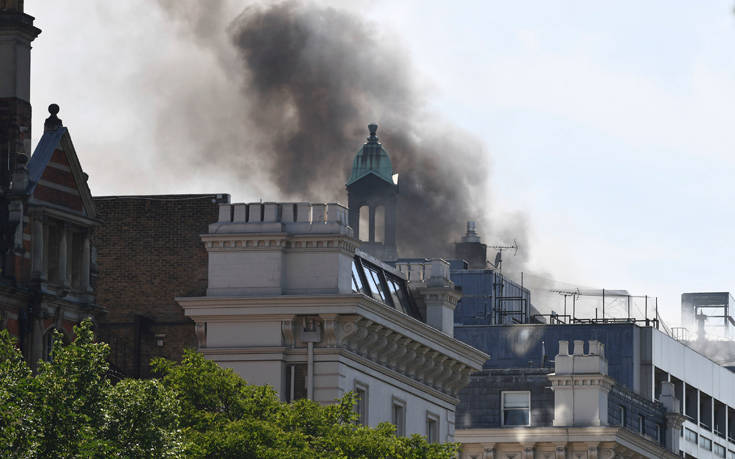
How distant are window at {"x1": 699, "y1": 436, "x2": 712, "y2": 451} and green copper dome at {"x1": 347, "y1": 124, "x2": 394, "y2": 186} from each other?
38988 mm

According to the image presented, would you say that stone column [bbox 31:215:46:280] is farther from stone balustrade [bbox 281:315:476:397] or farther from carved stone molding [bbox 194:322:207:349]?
stone balustrade [bbox 281:315:476:397]

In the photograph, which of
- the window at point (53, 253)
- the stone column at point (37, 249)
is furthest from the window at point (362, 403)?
the stone column at point (37, 249)

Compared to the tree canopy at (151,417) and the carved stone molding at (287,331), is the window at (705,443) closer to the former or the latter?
the carved stone molding at (287,331)

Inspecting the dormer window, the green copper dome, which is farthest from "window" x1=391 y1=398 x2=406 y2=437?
the green copper dome

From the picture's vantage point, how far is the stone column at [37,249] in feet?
211

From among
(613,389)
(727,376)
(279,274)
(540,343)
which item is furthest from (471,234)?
(279,274)

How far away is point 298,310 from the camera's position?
74.9 metres

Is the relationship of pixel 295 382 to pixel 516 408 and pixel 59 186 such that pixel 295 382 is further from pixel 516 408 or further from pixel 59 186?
pixel 516 408

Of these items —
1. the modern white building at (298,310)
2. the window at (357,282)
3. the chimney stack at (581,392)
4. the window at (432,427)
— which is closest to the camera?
the modern white building at (298,310)

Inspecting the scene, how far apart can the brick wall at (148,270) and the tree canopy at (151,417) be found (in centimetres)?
1648

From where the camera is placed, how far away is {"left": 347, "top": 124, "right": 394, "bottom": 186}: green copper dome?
578ft

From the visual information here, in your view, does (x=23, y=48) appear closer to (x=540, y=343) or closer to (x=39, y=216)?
(x=39, y=216)

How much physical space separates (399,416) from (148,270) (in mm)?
10200

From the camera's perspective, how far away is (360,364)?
252 ft
